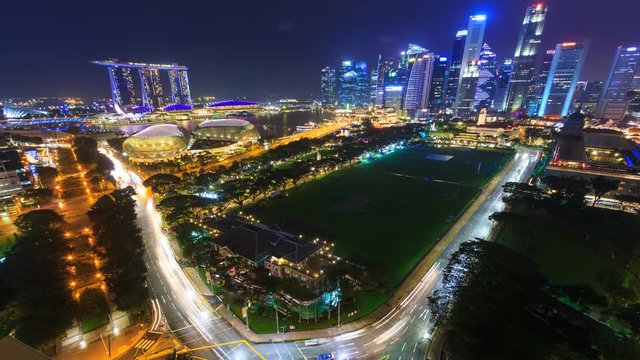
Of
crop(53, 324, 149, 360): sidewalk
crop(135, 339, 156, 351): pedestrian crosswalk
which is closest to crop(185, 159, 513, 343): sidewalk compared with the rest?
crop(135, 339, 156, 351): pedestrian crosswalk

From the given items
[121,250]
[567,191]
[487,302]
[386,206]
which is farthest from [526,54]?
[121,250]

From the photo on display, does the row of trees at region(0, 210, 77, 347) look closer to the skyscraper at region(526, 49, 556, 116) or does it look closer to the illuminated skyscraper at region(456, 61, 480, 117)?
the illuminated skyscraper at region(456, 61, 480, 117)

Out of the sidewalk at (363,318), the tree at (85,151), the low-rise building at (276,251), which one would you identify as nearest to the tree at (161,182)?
the low-rise building at (276,251)

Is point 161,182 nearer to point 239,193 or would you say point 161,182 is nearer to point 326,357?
point 239,193

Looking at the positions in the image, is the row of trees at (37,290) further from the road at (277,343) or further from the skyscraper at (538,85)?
the skyscraper at (538,85)

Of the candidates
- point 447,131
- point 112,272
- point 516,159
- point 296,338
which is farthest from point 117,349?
point 447,131
